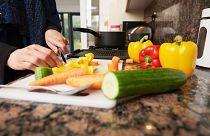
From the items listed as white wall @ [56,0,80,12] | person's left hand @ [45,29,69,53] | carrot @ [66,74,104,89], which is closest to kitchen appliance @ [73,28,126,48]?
person's left hand @ [45,29,69,53]

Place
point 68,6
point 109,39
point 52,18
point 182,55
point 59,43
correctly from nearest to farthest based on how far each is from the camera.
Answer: point 182,55 → point 59,43 → point 52,18 → point 109,39 → point 68,6

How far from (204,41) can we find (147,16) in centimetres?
140

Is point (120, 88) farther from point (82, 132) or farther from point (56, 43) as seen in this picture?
point (56, 43)

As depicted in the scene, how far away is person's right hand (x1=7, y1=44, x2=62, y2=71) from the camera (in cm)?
62

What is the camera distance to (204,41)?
692 mm

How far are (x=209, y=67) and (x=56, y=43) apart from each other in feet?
2.07

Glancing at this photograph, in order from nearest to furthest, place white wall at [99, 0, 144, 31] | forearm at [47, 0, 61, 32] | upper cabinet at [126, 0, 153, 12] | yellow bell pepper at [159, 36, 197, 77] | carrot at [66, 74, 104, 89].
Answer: carrot at [66, 74, 104, 89] → yellow bell pepper at [159, 36, 197, 77] → forearm at [47, 0, 61, 32] → upper cabinet at [126, 0, 153, 12] → white wall at [99, 0, 144, 31]

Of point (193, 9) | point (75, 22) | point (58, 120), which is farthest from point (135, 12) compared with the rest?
point (75, 22)

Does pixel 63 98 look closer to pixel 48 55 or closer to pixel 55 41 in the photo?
pixel 48 55

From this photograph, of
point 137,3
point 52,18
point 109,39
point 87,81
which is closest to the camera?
point 87,81

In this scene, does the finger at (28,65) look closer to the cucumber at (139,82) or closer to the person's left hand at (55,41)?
the person's left hand at (55,41)

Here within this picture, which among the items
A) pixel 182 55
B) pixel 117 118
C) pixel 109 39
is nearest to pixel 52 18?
pixel 109 39

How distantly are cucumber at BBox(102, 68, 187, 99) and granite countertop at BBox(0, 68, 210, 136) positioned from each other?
0.02 metres

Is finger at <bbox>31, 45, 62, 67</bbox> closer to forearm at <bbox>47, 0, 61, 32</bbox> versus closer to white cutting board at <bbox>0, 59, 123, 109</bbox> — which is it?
white cutting board at <bbox>0, 59, 123, 109</bbox>
